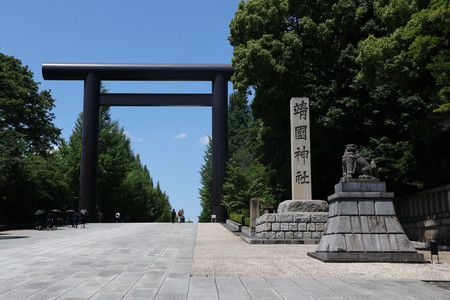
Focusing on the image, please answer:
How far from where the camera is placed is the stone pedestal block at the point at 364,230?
8.98 meters

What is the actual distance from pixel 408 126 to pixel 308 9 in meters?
8.71

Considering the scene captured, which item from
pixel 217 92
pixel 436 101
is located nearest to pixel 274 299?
pixel 436 101

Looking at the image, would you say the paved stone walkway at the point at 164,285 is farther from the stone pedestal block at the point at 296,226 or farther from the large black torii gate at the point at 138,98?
the large black torii gate at the point at 138,98

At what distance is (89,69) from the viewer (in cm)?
3359

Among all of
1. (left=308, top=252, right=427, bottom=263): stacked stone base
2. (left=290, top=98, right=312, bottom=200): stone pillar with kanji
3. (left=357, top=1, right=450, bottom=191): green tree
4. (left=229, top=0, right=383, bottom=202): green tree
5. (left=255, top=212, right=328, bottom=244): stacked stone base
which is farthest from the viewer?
(left=229, top=0, right=383, bottom=202): green tree

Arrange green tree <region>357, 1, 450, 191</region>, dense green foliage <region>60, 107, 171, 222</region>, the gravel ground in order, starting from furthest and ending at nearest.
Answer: dense green foliage <region>60, 107, 171, 222</region> < green tree <region>357, 1, 450, 191</region> < the gravel ground

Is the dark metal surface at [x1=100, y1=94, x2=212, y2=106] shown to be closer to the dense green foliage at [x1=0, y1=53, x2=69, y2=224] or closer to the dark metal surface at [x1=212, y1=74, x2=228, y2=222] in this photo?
the dark metal surface at [x1=212, y1=74, x2=228, y2=222]

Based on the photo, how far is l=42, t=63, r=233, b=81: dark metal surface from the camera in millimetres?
33188

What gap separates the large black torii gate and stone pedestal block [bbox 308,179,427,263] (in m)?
24.7

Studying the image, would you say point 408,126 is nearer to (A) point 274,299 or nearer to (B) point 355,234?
(B) point 355,234

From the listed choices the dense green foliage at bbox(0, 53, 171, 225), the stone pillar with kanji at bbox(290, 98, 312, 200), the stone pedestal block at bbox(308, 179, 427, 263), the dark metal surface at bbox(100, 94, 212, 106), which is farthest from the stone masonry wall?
the dark metal surface at bbox(100, 94, 212, 106)

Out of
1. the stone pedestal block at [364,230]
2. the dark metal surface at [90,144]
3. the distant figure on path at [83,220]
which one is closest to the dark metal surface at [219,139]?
the dark metal surface at [90,144]

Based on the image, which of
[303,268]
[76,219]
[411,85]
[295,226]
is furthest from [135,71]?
[303,268]

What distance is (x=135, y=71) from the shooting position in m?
33.2
